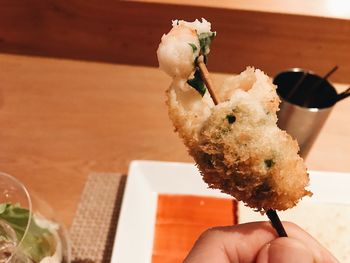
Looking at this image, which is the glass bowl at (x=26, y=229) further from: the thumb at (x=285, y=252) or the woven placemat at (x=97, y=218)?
the thumb at (x=285, y=252)

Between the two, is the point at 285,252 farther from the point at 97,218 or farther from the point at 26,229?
the point at 97,218

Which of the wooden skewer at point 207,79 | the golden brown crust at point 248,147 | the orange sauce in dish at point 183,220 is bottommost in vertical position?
the orange sauce in dish at point 183,220

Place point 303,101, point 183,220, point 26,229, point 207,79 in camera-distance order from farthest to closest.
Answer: point 303,101 < point 183,220 < point 26,229 < point 207,79

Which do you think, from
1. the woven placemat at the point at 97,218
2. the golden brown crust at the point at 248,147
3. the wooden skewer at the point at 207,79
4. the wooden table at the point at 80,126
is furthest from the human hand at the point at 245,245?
the wooden table at the point at 80,126

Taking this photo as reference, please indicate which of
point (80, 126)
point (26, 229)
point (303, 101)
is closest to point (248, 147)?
point (26, 229)

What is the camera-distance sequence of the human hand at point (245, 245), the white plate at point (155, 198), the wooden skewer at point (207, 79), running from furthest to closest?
1. the white plate at point (155, 198)
2. the human hand at point (245, 245)
3. the wooden skewer at point (207, 79)

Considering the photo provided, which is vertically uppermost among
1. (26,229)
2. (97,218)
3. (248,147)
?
(248,147)

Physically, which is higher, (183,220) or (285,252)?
(285,252)
